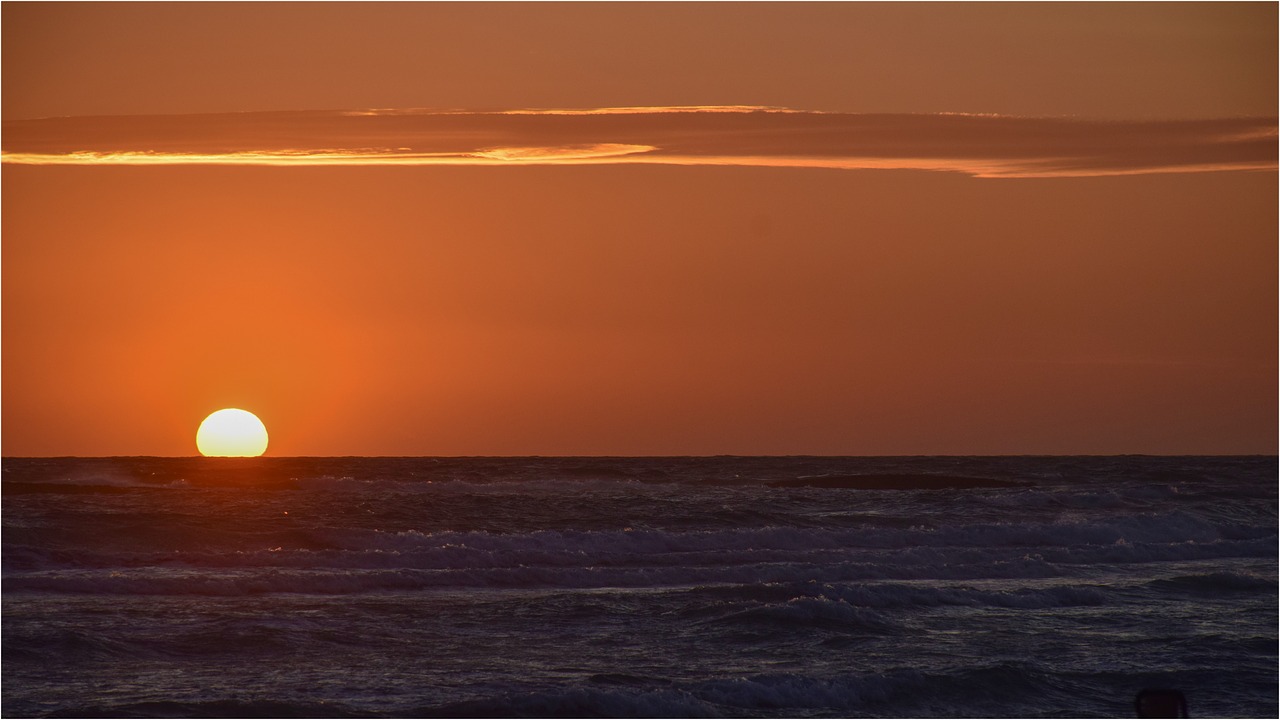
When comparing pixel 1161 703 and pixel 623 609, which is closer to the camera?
pixel 1161 703

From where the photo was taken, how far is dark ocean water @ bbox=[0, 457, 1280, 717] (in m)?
15.1

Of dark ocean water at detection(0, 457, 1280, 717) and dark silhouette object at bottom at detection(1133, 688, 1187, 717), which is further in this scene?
dark ocean water at detection(0, 457, 1280, 717)

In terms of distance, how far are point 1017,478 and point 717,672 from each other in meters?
57.0

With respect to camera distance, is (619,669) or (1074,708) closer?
(1074,708)

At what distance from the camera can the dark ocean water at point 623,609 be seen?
49.6 ft

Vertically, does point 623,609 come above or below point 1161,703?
above

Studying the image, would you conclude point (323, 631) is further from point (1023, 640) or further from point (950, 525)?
point (950, 525)

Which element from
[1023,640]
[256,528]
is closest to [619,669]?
[1023,640]

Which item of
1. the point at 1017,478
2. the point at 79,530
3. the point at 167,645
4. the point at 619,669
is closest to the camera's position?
the point at 619,669

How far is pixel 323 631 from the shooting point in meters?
18.8

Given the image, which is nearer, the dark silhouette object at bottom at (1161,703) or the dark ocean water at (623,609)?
the dark silhouette object at bottom at (1161,703)

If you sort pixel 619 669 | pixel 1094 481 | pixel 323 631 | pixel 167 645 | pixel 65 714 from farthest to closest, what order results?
pixel 1094 481
pixel 323 631
pixel 167 645
pixel 619 669
pixel 65 714

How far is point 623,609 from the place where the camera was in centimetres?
2098

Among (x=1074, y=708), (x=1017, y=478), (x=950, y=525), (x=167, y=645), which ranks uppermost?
(x=1017, y=478)
